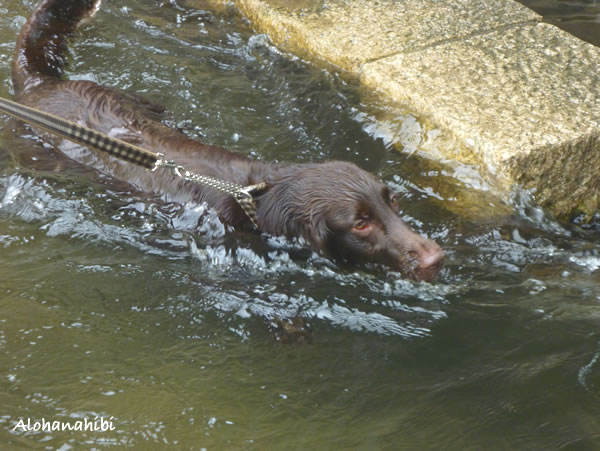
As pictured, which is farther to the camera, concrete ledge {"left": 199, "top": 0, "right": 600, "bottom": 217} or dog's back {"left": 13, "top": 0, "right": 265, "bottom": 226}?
concrete ledge {"left": 199, "top": 0, "right": 600, "bottom": 217}

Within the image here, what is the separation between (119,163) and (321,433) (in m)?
2.35

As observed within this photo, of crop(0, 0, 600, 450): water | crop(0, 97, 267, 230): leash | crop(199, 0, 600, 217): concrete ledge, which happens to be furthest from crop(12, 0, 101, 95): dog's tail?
crop(199, 0, 600, 217): concrete ledge

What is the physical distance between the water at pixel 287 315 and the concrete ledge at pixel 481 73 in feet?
0.73

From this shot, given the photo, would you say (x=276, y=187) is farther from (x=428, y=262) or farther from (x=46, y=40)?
(x=46, y=40)

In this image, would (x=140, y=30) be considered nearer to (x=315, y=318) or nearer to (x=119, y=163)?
(x=119, y=163)

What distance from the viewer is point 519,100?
187 inches

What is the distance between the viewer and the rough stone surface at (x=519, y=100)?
14.3 ft

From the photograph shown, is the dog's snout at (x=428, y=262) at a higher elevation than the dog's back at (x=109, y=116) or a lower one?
lower

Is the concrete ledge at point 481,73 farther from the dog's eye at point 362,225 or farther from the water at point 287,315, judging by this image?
the dog's eye at point 362,225

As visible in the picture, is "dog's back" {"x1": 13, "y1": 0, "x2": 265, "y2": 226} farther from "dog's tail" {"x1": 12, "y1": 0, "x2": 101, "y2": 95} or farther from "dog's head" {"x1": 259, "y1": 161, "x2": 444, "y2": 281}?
"dog's head" {"x1": 259, "y1": 161, "x2": 444, "y2": 281}

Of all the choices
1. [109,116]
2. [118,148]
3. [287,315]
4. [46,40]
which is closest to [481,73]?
[287,315]

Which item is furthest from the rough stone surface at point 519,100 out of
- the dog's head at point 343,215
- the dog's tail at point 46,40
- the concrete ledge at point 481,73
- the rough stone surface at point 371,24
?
the dog's tail at point 46,40

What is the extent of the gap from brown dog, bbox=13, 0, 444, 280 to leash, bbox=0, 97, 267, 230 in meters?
0.10

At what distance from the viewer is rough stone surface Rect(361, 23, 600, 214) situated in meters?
4.36
